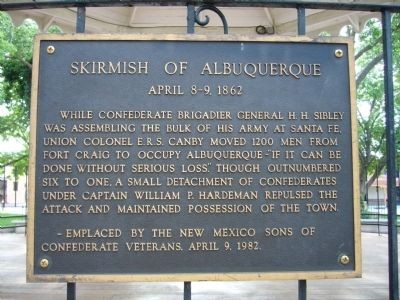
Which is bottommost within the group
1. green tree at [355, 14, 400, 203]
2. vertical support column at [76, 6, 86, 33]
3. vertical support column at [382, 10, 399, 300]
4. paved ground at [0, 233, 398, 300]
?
paved ground at [0, 233, 398, 300]

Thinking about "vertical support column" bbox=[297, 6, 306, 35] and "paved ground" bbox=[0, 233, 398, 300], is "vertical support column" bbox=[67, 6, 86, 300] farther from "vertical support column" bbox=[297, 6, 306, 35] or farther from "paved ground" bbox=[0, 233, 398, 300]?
"paved ground" bbox=[0, 233, 398, 300]

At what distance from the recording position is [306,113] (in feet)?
11.1

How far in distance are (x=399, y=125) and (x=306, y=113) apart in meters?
20.1

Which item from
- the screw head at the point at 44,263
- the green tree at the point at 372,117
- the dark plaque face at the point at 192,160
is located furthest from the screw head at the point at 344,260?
the green tree at the point at 372,117

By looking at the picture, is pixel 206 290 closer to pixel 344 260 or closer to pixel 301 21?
pixel 344 260

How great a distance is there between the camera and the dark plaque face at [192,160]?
3160 mm

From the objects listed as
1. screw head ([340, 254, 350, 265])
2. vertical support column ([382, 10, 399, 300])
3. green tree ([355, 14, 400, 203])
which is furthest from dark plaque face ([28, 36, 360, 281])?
green tree ([355, 14, 400, 203])

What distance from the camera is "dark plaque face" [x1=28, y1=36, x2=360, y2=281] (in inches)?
124

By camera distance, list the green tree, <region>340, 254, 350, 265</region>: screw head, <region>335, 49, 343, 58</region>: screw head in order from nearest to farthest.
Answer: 1. <region>340, 254, 350, 265</region>: screw head
2. <region>335, 49, 343, 58</region>: screw head
3. the green tree

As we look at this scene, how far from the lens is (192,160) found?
3287mm

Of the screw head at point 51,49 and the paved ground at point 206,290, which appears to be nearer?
the screw head at point 51,49

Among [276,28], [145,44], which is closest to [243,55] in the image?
[145,44]

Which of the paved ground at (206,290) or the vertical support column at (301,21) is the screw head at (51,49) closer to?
the vertical support column at (301,21)

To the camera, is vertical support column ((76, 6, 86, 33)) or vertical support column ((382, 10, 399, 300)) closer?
vertical support column ((382, 10, 399, 300))
